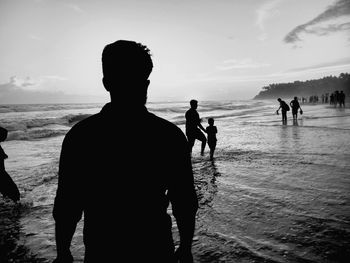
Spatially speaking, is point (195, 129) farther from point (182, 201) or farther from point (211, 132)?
point (182, 201)

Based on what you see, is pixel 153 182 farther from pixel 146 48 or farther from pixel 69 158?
pixel 146 48

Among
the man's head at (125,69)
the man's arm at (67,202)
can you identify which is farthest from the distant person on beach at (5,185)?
the man's head at (125,69)

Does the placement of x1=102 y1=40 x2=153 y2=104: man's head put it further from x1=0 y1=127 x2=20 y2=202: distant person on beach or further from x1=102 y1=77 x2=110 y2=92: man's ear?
x1=0 y1=127 x2=20 y2=202: distant person on beach

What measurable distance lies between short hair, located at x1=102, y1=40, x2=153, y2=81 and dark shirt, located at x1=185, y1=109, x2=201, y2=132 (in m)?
7.51

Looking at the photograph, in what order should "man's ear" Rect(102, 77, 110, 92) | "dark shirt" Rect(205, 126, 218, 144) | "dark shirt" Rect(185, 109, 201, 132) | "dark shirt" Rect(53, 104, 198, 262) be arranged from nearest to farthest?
"dark shirt" Rect(53, 104, 198, 262), "man's ear" Rect(102, 77, 110, 92), "dark shirt" Rect(205, 126, 218, 144), "dark shirt" Rect(185, 109, 201, 132)

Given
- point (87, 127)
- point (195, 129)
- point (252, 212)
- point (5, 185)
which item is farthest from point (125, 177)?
point (195, 129)

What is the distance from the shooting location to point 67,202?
149 centimetres

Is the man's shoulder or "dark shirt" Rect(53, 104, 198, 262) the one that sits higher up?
the man's shoulder

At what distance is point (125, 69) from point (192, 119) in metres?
7.65

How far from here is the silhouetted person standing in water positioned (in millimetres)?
1409

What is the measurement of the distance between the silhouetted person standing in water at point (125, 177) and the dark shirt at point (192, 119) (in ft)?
24.7

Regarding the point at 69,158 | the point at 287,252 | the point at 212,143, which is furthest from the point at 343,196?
the point at 69,158

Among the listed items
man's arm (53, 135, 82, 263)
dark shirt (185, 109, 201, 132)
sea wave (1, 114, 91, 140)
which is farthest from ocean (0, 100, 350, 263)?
sea wave (1, 114, 91, 140)

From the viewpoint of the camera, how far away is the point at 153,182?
4.79ft
